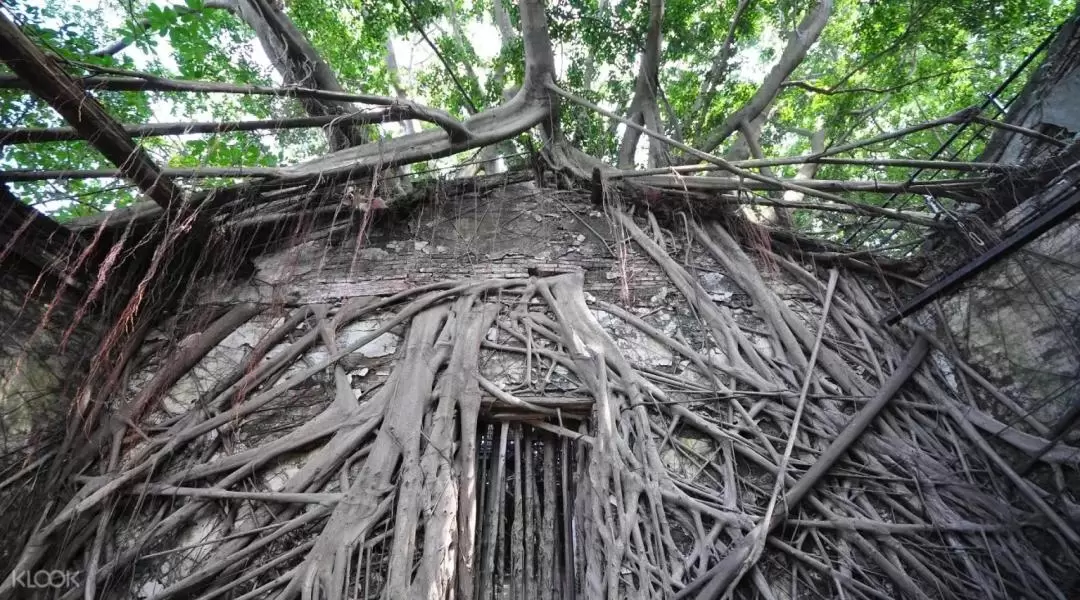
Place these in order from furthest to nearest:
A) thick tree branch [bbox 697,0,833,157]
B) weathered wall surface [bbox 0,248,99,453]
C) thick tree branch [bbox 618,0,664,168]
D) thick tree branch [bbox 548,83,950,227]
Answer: thick tree branch [bbox 697,0,833,157] < thick tree branch [bbox 618,0,664,168] < thick tree branch [bbox 548,83,950,227] < weathered wall surface [bbox 0,248,99,453]

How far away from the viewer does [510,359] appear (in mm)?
2824

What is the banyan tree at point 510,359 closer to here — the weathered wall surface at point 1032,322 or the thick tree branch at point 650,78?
the weathered wall surface at point 1032,322

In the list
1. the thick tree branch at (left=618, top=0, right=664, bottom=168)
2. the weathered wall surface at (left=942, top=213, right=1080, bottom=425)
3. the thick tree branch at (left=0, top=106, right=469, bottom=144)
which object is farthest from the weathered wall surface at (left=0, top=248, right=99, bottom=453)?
the weathered wall surface at (left=942, top=213, right=1080, bottom=425)

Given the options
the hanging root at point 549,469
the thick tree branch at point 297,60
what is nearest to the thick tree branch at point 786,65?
the hanging root at point 549,469

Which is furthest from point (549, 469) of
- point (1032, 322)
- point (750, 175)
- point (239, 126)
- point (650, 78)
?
point (650, 78)

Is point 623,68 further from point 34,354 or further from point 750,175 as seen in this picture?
point 34,354

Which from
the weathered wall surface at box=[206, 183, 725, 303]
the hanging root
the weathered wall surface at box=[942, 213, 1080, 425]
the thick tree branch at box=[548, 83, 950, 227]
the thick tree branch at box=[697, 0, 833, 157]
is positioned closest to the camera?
the hanging root

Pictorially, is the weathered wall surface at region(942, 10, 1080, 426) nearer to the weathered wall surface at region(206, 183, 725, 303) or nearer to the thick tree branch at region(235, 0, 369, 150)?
the weathered wall surface at region(206, 183, 725, 303)

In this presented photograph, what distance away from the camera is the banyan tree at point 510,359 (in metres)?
2.19

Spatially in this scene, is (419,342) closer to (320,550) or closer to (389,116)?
(320,550)

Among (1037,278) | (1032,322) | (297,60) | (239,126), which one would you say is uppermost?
(297,60)

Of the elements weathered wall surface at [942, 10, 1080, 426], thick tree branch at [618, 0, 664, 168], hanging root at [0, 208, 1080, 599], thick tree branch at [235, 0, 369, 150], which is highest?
thick tree branch at [618, 0, 664, 168]

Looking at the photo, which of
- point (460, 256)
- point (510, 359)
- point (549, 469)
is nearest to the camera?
point (549, 469)

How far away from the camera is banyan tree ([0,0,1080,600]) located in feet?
7.20
